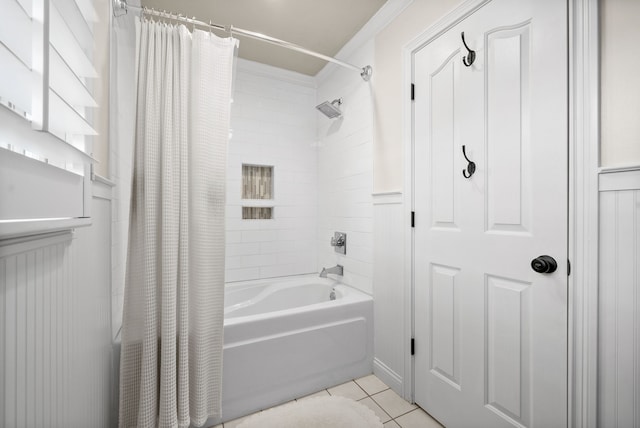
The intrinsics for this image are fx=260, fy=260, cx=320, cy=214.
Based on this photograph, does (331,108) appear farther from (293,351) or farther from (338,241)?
(293,351)

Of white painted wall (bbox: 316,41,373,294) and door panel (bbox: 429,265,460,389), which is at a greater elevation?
white painted wall (bbox: 316,41,373,294)

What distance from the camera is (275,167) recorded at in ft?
8.70

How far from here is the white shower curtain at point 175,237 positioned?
1.17 m

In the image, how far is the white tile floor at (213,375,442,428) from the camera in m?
1.44

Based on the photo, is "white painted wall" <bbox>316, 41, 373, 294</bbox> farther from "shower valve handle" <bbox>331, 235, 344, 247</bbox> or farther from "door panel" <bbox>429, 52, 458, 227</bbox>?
"door panel" <bbox>429, 52, 458, 227</bbox>

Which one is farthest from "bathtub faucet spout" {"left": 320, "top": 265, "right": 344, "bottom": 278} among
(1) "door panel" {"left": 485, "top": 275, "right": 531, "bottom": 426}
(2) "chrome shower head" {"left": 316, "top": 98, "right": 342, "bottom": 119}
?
(2) "chrome shower head" {"left": 316, "top": 98, "right": 342, "bottom": 119}

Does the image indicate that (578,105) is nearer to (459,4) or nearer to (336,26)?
(459,4)

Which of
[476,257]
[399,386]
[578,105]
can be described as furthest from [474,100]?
[399,386]

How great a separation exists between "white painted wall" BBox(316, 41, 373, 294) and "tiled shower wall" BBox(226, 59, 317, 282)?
0.13 m

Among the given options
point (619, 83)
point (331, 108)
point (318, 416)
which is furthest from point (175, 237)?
point (619, 83)

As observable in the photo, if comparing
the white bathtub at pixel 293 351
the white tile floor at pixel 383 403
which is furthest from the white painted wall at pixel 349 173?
Answer: the white tile floor at pixel 383 403

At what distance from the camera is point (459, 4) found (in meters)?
1.32

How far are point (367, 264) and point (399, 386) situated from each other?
810 millimetres

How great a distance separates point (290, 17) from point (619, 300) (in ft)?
7.53
